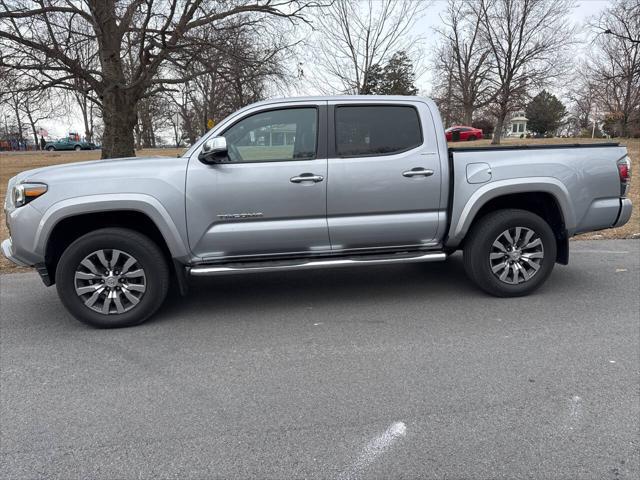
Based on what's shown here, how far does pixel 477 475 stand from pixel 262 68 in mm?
15857

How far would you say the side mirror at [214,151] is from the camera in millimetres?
3979

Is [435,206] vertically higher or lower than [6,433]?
higher

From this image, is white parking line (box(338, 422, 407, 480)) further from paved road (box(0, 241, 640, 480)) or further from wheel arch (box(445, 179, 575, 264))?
wheel arch (box(445, 179, 575, 264))

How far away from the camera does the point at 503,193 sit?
4.56 m

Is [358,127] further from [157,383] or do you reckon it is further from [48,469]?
[48,469]

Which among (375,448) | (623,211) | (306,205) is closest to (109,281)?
(306,205)

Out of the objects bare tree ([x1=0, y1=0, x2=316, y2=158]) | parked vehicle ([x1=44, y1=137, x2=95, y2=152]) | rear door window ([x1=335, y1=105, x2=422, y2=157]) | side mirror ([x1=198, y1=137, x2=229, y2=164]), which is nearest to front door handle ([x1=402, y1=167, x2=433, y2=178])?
rear door window ([x1=335, y1=105, x2=422, y2=157])

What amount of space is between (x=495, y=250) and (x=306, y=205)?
1957mm

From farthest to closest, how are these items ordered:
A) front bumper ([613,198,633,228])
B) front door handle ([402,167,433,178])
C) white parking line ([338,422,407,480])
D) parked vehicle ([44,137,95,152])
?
parked vehicle ([44,137,95,152]), front bumper ([613,198,633,228]), front door handle ([402,167,433,178]), white parking line ([338,422,407,480])

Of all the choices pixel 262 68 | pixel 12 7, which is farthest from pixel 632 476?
pixel 12 7

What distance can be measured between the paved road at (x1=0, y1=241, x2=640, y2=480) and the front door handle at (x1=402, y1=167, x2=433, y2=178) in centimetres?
125

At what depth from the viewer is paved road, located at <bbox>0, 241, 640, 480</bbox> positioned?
2.43 m

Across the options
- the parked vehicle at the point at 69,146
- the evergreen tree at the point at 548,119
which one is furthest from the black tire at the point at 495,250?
the evergreen tree at the point at 548,119

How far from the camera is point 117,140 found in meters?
17.9
